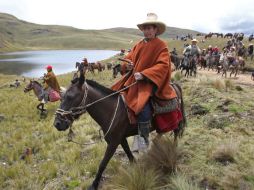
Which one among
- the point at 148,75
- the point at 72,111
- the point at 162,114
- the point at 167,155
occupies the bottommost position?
the point at 167,155

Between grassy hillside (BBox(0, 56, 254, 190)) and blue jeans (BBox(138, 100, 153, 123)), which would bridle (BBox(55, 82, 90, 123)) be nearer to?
blue jeans (BBox(138, 100, 153, 123))

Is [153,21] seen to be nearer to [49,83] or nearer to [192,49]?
[49,83]

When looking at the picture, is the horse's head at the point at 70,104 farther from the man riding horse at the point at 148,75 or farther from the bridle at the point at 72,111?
the man riding horse at the point at 148,75

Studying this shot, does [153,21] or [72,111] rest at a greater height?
[153,21]

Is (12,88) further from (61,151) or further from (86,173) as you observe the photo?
(86,173)

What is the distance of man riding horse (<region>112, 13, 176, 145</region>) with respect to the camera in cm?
576

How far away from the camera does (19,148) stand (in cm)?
1079

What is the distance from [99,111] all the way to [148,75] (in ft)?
3.70

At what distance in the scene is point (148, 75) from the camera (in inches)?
225

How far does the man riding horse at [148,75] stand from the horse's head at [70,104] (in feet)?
2.79

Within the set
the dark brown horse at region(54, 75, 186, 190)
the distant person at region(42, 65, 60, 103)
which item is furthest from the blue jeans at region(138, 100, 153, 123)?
the distant person at region(42, 65, 60, 103)

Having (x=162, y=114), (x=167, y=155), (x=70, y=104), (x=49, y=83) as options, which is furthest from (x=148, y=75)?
(x=49, y=83)

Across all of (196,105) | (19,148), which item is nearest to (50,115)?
(19,148)

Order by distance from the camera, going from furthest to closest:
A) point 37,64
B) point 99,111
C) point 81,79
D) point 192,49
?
point 37,64 < point 192,49 < point 99,111 < point 81,79
